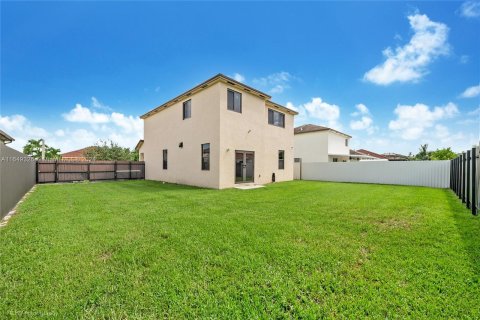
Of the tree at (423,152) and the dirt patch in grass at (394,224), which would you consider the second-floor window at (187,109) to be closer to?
the dirt patch in grass at (394,224)

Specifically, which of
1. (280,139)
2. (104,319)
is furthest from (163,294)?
(280,139)

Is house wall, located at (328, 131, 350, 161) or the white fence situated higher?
A: house wall, located at (328, 131, 350, 161)

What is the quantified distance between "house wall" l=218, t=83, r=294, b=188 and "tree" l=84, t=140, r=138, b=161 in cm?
1666

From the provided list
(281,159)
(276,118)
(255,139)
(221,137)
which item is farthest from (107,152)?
(281,159)

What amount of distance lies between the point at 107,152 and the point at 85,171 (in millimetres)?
7395

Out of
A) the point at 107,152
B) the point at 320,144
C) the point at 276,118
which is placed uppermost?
the point at 276,118

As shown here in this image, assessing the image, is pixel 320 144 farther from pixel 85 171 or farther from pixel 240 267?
pixel 240 267

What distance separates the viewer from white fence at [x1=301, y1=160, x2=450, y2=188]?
41.3 feet

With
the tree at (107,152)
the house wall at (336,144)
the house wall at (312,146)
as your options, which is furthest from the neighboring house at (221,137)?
the house wall at (336,144)

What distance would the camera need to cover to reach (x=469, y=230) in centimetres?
430

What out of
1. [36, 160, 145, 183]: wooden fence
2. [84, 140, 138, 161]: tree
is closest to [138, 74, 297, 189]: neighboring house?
[36, 160, 145, 183]: wooden fence

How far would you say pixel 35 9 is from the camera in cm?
866

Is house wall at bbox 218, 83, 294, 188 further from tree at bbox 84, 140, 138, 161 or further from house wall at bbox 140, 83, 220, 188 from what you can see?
tree at bbox 84, 140, 138, 161

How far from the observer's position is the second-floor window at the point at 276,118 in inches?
599
